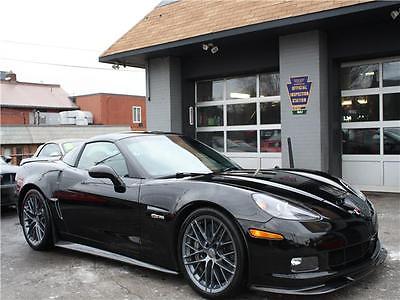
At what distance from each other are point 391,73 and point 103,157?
631 cm

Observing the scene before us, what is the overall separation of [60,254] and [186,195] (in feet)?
7.16

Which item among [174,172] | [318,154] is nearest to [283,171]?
[174,172]

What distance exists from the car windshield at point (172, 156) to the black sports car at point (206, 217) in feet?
0.04

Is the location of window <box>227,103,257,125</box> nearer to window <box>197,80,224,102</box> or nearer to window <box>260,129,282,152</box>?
window <box>260,129,282,152</box>

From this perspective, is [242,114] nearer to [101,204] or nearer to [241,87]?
[241,87]

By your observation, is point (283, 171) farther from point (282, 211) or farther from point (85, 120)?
point (85, 120)

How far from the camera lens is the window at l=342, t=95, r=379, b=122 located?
29.8 feet

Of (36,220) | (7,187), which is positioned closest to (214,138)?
(7,187)

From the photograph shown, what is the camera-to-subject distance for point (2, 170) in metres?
8.67

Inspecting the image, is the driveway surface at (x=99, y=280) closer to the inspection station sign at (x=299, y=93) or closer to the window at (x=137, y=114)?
the inspection station sign at (x=299, y=93)

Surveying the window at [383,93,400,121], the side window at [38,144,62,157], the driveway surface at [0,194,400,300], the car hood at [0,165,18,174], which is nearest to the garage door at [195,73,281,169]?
the window at [383,93,400,121]

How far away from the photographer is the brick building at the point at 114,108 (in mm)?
44225

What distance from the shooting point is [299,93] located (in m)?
9.23

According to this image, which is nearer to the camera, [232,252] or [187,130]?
[232,252]
